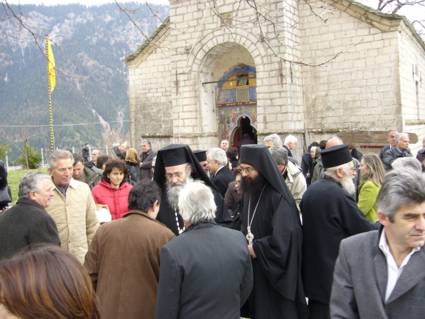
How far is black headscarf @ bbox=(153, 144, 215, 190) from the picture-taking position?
466 centimetres

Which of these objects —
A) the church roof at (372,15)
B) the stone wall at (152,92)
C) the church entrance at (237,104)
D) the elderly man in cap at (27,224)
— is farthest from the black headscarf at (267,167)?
the stone wall at (152,92)

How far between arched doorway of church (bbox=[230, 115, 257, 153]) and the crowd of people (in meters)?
10.7

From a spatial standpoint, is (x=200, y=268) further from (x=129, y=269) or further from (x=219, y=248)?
(x=129, y=269)

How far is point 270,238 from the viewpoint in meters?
3.90

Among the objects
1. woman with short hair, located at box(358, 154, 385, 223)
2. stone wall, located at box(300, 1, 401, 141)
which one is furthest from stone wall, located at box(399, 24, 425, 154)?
woman with short hair, located at box(358, 154, 385, 223)

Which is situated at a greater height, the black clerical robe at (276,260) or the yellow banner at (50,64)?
the yellow banner at (50,64)

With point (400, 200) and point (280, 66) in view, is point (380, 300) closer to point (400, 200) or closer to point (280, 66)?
point (400, 200)

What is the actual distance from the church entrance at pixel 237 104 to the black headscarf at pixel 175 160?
11.1 m

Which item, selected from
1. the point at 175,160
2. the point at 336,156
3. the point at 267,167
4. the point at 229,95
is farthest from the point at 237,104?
the point at 267,167

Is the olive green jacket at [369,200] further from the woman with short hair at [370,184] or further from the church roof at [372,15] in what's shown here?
the church roof at [372,15]

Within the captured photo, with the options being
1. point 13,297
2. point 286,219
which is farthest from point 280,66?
point 13,297

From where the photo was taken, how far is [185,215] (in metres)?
3.13

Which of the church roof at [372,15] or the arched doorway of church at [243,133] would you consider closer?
the church roof at [372,15]

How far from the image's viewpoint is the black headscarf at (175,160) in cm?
466
